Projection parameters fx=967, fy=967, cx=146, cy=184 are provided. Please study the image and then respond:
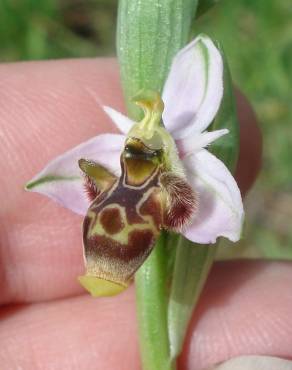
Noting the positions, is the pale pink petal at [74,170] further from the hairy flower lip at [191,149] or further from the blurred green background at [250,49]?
the blurred green background at [250,49]

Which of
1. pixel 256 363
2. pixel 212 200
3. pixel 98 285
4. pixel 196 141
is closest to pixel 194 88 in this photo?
pixel 196 141

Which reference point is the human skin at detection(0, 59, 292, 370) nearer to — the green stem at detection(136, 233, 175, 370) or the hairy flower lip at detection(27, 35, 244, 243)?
the green stem at detection(136, 233, 175, 370)

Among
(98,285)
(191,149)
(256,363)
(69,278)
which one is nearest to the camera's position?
(98,285)

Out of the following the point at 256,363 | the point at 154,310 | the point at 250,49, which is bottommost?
the point at 250,49

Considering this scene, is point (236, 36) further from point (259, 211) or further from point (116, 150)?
point (116, 150)

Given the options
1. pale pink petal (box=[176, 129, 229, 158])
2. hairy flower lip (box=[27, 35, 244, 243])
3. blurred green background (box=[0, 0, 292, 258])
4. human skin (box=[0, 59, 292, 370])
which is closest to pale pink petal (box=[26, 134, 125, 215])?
hairy flower lip (box=[27, 35, 244, 243])

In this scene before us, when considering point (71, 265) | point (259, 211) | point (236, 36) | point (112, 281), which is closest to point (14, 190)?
point (71, 265)

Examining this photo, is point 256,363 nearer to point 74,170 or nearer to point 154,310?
point 154,310
